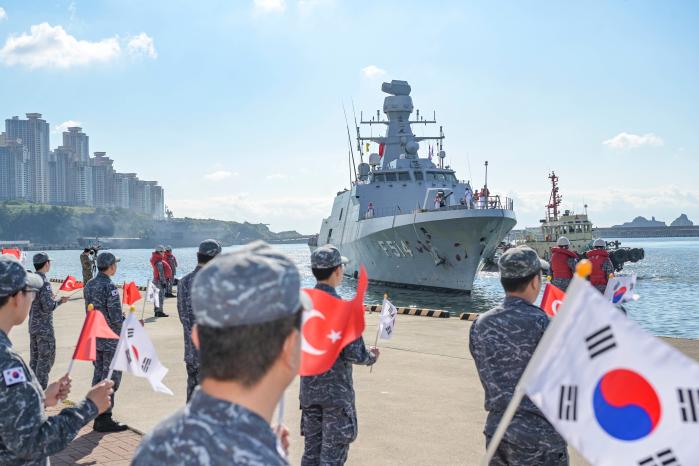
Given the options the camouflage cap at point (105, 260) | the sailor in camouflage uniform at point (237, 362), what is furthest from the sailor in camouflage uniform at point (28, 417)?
the camouflage cap at point (105, 260)

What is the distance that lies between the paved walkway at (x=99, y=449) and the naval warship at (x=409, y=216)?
66.6ft

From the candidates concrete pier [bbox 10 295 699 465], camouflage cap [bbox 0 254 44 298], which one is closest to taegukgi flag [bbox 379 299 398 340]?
concrete pier [bbox 10 295 699 465]

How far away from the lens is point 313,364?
143 inches

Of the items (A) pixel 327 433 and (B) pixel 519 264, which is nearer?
(B) pixel 519 264

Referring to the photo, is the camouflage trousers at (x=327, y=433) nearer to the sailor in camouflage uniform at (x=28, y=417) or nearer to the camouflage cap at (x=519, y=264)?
the camouflage cap at (x=519, y=264)

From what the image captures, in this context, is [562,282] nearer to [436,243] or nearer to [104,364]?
[104,364]

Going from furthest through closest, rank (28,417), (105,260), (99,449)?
1. (105,260)
2. (99,449)
3. (28,417)

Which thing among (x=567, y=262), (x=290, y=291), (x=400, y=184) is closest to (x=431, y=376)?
(x=567, y=262)

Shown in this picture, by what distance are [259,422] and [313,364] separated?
216cm

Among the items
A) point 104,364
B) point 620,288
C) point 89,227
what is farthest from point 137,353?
point 89,227

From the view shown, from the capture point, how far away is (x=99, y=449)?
5672 millimetres

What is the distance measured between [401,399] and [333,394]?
346cm

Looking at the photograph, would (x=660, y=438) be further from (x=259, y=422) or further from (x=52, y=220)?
(x=52, y=220)

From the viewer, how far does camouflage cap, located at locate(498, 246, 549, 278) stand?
3.31m
